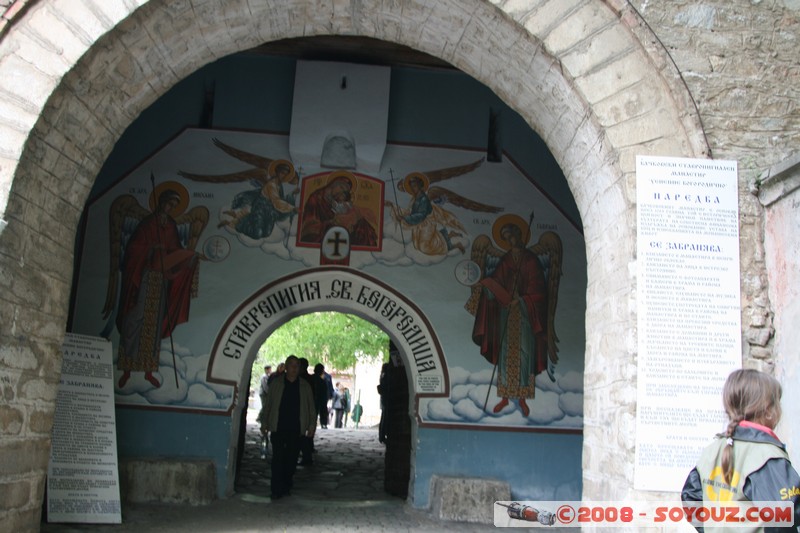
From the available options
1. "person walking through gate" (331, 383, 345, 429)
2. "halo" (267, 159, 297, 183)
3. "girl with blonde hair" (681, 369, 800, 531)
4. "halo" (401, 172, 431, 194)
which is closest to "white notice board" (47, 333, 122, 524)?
"halo" (267, 159, 297, 183)

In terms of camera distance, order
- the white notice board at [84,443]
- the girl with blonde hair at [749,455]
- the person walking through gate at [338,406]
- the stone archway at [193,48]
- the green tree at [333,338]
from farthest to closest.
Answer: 1. the person walking through gate at [338,406]
2. the green tree at [333,338]
3. the white notice board at [84,443]
4. the stone archway at [193,48]
5. the girl with blonde hair at [749,455]

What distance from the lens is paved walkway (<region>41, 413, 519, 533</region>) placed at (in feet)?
18.7

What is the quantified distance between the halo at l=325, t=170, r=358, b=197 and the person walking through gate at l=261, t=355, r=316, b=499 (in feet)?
5.65

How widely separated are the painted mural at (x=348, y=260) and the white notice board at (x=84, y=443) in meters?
0.95

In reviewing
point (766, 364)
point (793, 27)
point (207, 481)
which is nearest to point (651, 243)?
point (766, 364)

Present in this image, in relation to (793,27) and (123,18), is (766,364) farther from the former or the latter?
(123,18)

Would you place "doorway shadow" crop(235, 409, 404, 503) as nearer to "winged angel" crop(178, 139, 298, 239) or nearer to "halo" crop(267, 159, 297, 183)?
"winged angel" crop(178, 139, 298, 239)

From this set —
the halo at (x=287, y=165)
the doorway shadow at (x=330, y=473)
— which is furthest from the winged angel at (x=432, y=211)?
the doorway shadow at (x=330, y=473)

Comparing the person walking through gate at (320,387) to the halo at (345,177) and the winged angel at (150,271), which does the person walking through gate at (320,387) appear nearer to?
the winged angel at (150,271)

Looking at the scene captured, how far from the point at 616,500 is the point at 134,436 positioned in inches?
187

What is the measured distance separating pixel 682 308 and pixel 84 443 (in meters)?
4.42

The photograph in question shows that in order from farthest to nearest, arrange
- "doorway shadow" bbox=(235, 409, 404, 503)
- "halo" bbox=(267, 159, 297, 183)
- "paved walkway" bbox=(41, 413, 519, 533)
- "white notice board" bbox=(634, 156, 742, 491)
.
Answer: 1. "doorway shadow" bbox=(235, 409, 404, 503)
2. "halo" bbox=(267, 159, 297, 183)
3. "paved walkway" bbox=(41, 413, 519, 533)
4. "white notice board" bbox=(634, 156, 742, 491)

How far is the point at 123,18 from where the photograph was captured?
Result: 3.85 m

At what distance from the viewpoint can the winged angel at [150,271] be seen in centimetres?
Answer: 691
